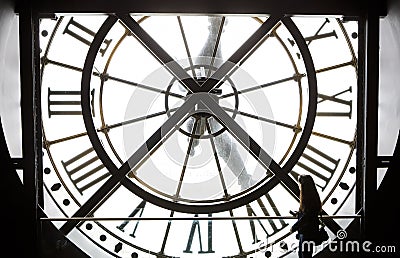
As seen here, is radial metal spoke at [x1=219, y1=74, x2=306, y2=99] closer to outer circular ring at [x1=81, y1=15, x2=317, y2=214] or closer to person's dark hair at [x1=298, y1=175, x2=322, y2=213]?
outer circular ring at [x1=81, y1=15, x2=317, y2=214]

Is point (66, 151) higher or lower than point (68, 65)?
lower

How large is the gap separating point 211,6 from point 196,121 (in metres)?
0.77

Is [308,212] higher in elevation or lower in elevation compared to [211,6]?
lower

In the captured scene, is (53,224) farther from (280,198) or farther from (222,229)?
(280,198)

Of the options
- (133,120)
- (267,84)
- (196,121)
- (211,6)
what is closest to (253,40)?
(211,6)

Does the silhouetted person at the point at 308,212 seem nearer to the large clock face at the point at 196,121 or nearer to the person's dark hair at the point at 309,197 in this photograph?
the person's dark hair at the point at 309,197

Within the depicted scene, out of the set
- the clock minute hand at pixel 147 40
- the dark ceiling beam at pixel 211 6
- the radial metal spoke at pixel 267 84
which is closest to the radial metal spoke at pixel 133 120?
the radial metal spoke at pixel 267 84

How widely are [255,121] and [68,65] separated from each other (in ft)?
3.99

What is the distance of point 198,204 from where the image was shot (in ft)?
12.6

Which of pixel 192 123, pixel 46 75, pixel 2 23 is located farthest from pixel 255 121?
pixel 2 23

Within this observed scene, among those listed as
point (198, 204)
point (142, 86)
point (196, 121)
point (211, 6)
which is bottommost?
point (198, 204)

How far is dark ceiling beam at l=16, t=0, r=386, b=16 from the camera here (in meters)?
3.49

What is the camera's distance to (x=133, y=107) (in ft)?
13.0

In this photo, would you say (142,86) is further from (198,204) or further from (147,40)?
(198,204)
